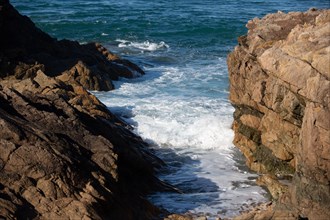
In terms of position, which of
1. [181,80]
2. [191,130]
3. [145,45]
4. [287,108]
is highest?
[287,108]

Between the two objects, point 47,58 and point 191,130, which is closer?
point 191,130

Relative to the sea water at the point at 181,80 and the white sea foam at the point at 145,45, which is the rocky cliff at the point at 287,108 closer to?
the sea water at the point at 181,80

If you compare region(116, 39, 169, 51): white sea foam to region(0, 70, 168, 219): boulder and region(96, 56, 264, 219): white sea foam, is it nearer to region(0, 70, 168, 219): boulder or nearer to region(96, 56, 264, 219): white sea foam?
region(96, 56, 264, 219): white sea foam

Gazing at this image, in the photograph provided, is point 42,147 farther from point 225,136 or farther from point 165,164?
point 225,136

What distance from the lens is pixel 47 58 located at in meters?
25.9

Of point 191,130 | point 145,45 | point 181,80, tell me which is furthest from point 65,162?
point 145,45

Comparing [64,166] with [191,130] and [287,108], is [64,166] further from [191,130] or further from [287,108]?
[191,130]

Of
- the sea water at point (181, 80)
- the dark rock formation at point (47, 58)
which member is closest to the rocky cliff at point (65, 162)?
the sea water at point (181, 80)

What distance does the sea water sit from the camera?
56.0ft

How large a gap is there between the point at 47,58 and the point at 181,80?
6.04 meters

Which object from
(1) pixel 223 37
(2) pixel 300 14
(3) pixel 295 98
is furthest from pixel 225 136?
(1) pixel 223 37

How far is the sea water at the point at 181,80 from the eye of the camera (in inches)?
672

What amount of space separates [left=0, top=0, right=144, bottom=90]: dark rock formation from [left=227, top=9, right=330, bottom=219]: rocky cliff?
6741 mm

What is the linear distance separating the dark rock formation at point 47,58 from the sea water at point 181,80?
29.5 inches
